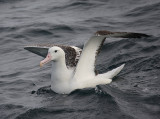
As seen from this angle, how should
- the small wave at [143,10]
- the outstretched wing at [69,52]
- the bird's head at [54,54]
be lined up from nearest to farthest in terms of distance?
1. the bird's head at [54,54]
2. the outstretched wing at [69,52]
3. the small wave at [143,10]

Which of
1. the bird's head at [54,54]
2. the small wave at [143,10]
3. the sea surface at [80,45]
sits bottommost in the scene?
the sea surface at [80,45]

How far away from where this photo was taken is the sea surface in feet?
28.8

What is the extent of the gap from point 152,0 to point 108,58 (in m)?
4.96

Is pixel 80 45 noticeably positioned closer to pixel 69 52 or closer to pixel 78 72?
pixel 69 52

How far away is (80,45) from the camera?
13.4 metres

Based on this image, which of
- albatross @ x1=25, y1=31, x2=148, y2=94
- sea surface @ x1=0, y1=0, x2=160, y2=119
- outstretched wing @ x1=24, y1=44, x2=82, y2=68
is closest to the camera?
sea surface @ x1=0, y1=0, x2=160, y2=119

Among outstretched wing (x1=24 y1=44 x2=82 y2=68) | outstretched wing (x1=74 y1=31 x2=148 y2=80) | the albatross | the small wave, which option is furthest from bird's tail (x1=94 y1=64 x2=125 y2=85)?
the small wave

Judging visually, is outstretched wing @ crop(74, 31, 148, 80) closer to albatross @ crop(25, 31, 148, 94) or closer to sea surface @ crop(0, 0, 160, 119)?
albatross @ crop(25, 31, 148, 94)

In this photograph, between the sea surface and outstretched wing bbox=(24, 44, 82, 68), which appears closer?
the sea surface

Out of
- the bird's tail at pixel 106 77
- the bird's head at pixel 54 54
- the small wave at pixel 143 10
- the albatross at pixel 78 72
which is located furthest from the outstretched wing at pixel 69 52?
the small wave at pixel 143 10

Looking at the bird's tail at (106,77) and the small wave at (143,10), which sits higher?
the small wave at (143,10)

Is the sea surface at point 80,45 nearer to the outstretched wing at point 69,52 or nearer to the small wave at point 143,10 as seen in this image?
the small wave at point 143,10

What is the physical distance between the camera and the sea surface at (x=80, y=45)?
878 centimetres

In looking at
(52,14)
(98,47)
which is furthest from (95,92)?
(52,14)
